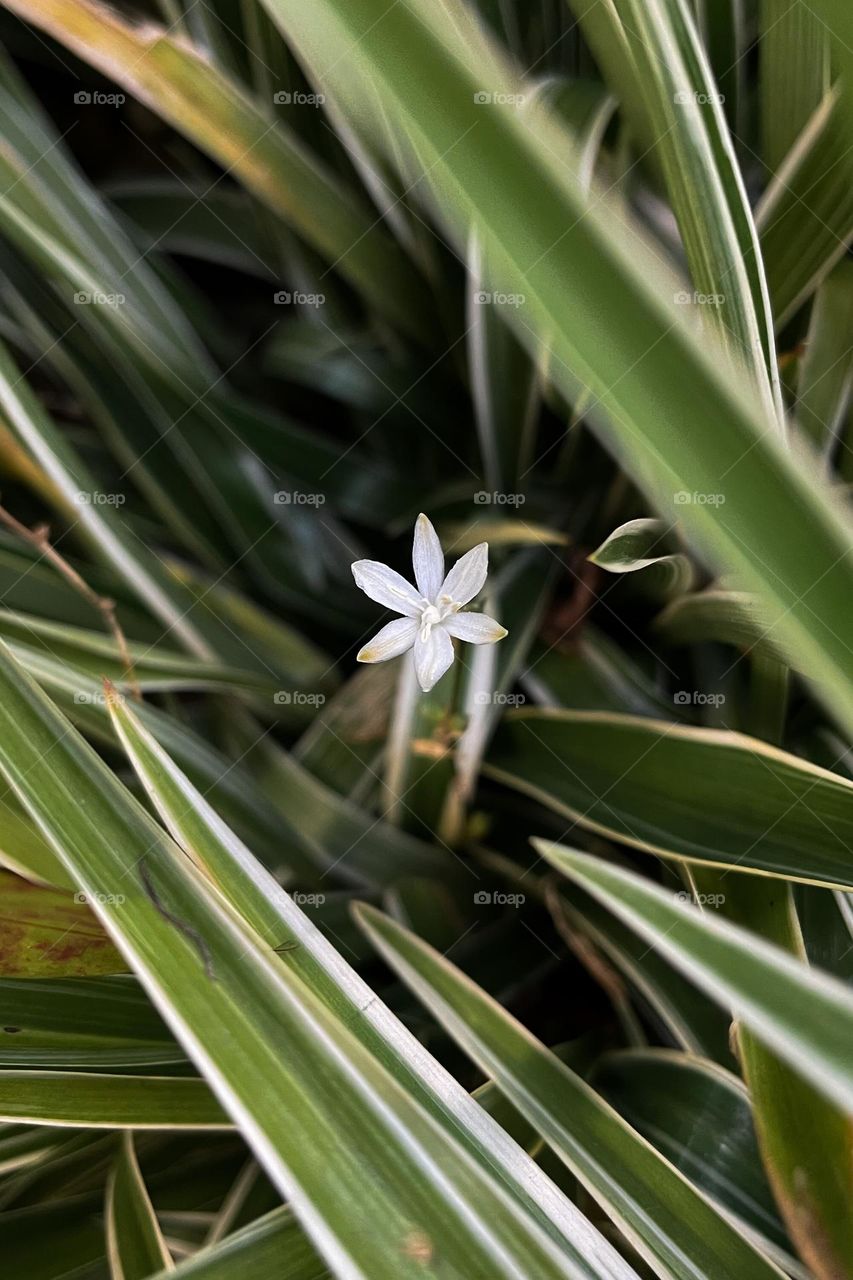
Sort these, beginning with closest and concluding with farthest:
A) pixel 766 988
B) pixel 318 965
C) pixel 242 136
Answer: pixel 766 988 < pixel 318 965 < pixel 242 136

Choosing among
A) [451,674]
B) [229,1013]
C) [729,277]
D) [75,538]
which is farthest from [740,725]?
[75,538]

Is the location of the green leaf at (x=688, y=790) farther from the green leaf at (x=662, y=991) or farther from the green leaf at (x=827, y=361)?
the green leaf at (x=827, y=361)

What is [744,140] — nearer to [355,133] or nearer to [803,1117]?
[355,133]

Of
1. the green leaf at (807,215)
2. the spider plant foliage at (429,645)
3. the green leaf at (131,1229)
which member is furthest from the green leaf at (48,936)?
the green leaf at (807,215)

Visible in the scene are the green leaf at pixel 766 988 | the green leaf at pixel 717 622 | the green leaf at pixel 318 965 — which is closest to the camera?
the green leaf at pixel 766 988

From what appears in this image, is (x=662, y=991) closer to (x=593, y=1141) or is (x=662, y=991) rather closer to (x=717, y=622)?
(x=593, y=1141)

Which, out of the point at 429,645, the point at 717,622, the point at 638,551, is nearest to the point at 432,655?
the point at 429,645
